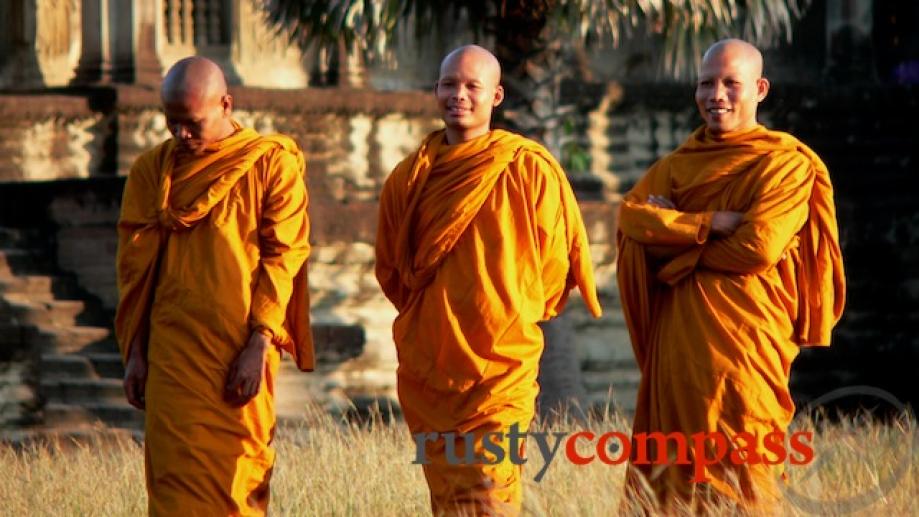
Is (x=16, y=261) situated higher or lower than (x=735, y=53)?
lower

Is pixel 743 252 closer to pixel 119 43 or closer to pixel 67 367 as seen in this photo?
pixel 67 367

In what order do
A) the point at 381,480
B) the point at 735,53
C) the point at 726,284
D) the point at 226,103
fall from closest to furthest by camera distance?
the point at 226,103, the point at 726,284, the point at 735,53, the point at 381,480

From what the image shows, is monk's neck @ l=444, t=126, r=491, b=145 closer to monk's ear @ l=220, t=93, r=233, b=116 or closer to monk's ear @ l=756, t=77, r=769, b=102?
monk's ear @ l=220, t=93, r=233, b=116

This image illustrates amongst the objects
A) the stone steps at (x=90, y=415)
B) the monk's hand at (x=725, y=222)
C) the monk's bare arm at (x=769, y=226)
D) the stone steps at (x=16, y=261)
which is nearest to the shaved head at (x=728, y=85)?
the monk's bare arm at (x=769, y=226)

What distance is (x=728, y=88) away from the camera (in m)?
8.98

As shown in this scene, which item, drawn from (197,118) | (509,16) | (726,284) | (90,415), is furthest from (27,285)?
(726,284)

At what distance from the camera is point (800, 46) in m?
21.3

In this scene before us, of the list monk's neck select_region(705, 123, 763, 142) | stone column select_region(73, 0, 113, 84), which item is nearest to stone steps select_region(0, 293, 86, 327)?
stone column select_region(73, 0, 113, 84)

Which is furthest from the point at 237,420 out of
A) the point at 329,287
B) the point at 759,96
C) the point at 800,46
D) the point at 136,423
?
the point at 800,46

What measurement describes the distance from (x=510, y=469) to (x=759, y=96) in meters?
1.93

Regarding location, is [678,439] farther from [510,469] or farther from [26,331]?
[26,331]

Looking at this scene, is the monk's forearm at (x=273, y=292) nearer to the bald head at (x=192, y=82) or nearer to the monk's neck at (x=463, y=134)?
the bald head at (x=192, y=82)

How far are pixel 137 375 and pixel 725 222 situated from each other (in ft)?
7.54

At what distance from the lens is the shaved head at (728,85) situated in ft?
29.4
